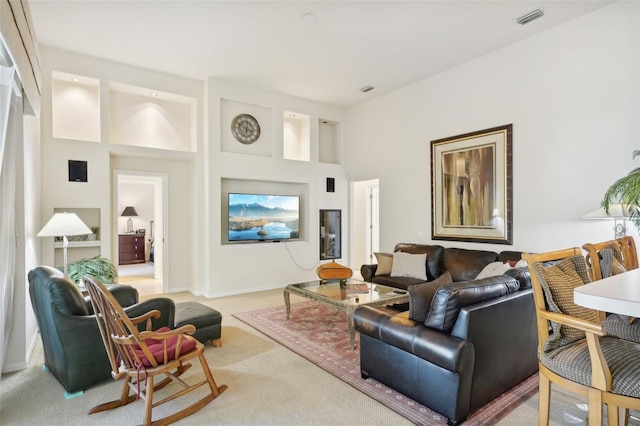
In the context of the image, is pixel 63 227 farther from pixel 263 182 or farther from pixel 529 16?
pixel 529 16

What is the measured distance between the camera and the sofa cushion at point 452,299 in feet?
7.30

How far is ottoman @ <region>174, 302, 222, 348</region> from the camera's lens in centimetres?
337

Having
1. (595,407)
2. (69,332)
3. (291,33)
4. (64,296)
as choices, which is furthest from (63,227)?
(595,407)

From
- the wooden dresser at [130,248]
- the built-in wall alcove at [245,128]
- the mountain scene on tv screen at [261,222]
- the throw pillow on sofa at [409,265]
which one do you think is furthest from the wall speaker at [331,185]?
the wooden dresser at [130,248]

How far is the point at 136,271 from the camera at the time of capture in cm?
833

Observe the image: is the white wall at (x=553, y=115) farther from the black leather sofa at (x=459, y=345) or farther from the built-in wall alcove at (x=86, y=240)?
the built-in wall alcove at (x=86, y=240)

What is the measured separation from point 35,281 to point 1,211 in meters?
0.64

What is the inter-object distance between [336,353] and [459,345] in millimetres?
1548

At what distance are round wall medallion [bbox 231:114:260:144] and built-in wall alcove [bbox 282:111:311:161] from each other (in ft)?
2.91

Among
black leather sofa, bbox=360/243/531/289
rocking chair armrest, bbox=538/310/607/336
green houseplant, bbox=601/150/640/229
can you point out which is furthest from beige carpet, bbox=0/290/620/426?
black leather sofa, bbox=360/243/531/289

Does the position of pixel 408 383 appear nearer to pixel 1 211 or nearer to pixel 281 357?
pixel 281 357

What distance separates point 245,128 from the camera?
6.26m

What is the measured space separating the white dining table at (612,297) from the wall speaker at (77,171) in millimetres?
5677

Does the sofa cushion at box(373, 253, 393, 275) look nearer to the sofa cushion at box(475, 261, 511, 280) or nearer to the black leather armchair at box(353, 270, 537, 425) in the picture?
the sofa cushion at box(475, 261, 511, 280)
